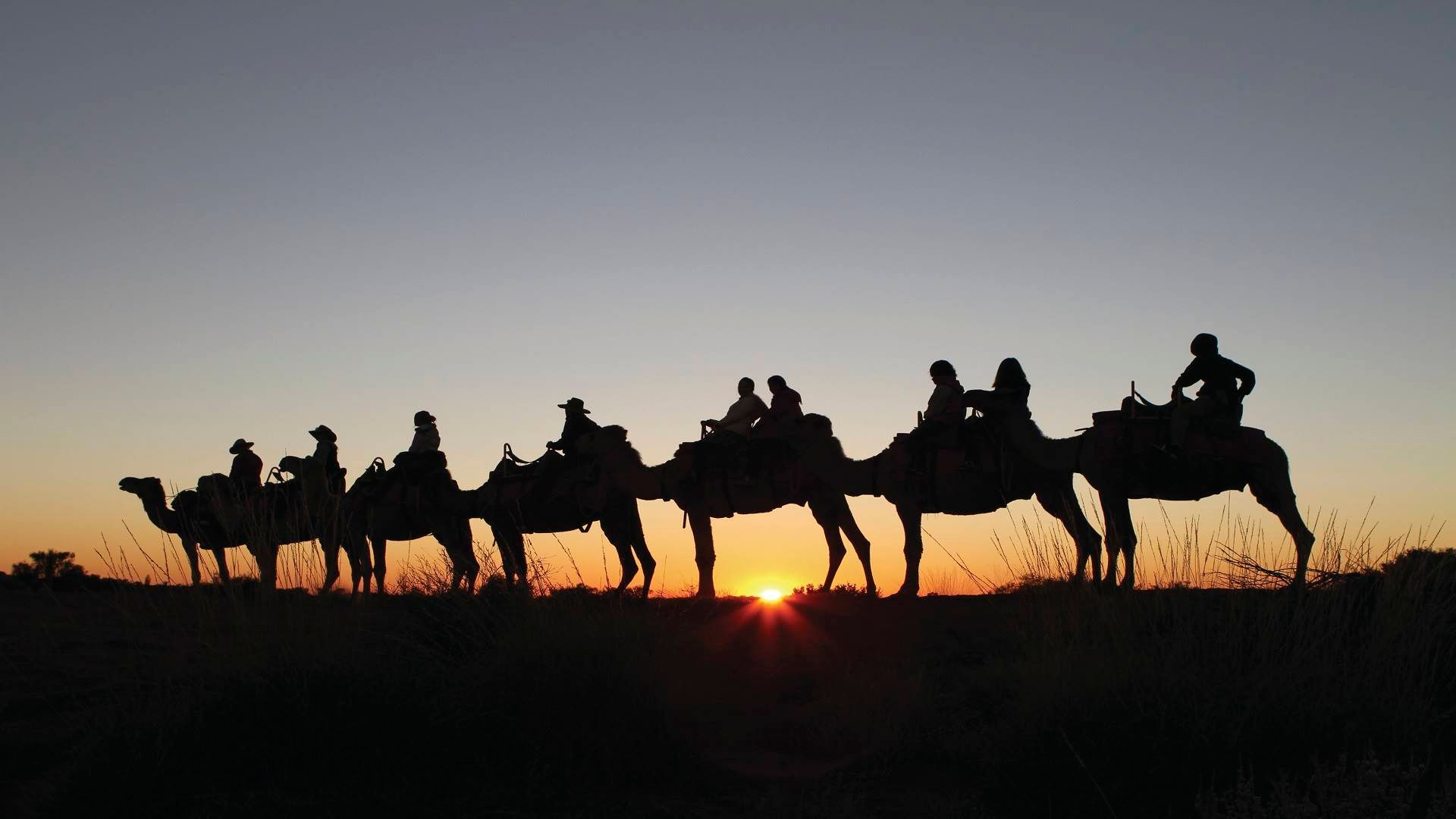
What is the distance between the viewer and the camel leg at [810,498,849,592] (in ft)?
61.8

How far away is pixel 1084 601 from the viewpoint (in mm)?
11531

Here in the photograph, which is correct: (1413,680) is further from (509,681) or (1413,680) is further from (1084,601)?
(509,681)

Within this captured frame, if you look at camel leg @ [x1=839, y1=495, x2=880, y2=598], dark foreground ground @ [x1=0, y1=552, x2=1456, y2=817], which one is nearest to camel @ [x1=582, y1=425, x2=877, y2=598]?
camel leg @ [x1=839, y1=495, x2=880, y2=598]

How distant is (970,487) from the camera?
17031 millimetres

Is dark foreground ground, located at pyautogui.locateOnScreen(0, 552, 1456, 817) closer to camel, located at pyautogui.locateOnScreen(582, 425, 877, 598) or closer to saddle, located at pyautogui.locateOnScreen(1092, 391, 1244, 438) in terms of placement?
saddle, located at pyautogui.locateOnScreen(1092, 391, 1244, 438)

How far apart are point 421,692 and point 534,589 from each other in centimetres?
220

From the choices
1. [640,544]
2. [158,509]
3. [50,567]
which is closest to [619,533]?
[640,544]

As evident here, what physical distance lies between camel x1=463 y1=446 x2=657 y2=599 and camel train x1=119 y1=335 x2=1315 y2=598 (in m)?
0.03

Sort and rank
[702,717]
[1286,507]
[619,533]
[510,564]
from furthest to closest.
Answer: [619,533] → [1286,507] → [510,564] → [702,717]

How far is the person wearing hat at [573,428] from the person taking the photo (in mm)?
20719

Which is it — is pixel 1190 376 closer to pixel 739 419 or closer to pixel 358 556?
pixel 739 419

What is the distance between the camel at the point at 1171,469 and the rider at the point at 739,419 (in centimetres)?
498

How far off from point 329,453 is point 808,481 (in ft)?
28.7

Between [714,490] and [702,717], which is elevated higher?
[714,490]
